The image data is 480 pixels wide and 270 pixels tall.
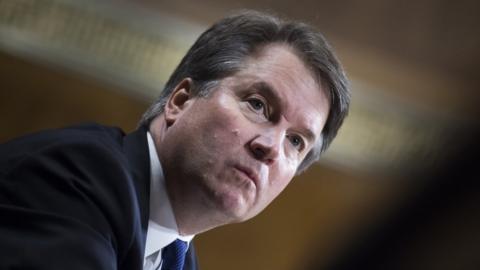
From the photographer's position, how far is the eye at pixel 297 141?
50.1 inches

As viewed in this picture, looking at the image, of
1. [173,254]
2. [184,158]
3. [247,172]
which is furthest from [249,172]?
[173,254]

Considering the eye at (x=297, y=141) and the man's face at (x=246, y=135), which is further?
the eye at (x=297, y=141)

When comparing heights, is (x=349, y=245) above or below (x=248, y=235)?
above

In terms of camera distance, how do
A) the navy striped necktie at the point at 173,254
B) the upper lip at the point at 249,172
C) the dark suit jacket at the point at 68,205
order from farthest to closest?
the navy striped necktie at the point at 173,254, the upper lip at the point at 249,172, the dark suit jacket at the point at 68,205

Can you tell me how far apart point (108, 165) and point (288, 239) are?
9.27ft

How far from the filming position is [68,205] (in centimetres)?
87

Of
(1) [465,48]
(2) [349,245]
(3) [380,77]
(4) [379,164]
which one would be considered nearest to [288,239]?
(4) [379,164]

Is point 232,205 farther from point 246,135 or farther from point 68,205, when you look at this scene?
point 68,205

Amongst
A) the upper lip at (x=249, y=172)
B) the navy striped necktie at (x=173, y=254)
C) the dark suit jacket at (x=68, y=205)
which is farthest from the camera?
the navy striped necktie at (x=173, y=254)

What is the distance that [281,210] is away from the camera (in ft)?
12.2

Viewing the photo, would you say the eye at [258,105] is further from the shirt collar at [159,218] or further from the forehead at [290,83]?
the shirt collar at [159,218]

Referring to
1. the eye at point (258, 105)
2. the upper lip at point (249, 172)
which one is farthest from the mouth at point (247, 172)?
the eye at point (258, 105)

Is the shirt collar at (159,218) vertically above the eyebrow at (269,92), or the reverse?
the eyebrow at (269,92)

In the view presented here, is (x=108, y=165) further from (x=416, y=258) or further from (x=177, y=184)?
(x=416, y=258)
